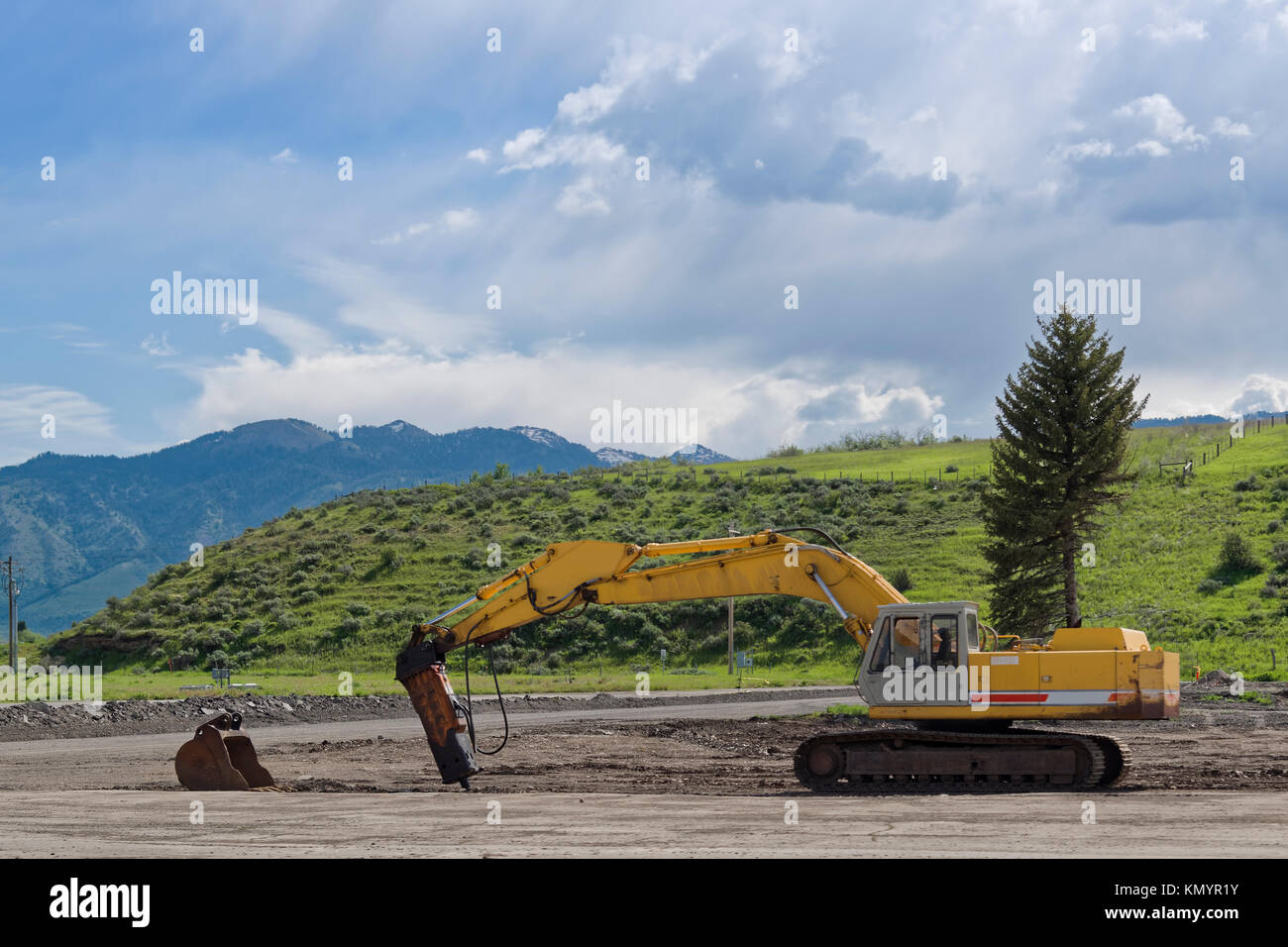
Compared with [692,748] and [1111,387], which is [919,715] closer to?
[692,748]

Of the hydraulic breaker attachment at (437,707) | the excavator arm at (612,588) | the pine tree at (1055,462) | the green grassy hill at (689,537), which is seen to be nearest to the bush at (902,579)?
the green grassy hill at (689,537)

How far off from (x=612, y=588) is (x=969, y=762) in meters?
6.06

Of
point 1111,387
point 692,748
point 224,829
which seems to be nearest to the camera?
point 224,829

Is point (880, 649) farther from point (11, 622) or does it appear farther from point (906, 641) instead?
point (11, 622)

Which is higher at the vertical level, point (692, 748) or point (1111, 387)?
point (1111, 387)

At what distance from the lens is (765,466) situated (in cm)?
10706

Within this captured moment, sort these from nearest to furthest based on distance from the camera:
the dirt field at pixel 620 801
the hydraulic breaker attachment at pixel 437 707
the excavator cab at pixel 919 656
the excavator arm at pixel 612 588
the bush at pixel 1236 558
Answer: the dirt field at pixel 620 801, the excavator cab at pixel 919 656, the hydraulic breaker attachment at pixel 437 707, the excavator arm at pixel 612 588, the bush at pixel 1236 558

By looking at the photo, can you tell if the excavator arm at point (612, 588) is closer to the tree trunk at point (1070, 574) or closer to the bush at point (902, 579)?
the tree trunk at point (1070, 574)

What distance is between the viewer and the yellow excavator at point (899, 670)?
56.6ft

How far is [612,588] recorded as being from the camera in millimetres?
18469

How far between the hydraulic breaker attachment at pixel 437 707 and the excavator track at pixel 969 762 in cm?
558

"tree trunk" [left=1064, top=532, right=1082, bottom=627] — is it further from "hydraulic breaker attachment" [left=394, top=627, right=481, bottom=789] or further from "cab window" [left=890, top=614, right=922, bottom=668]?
"hydraulic breaker attachment" [left=394, top=627, right=481, bottom=789]
